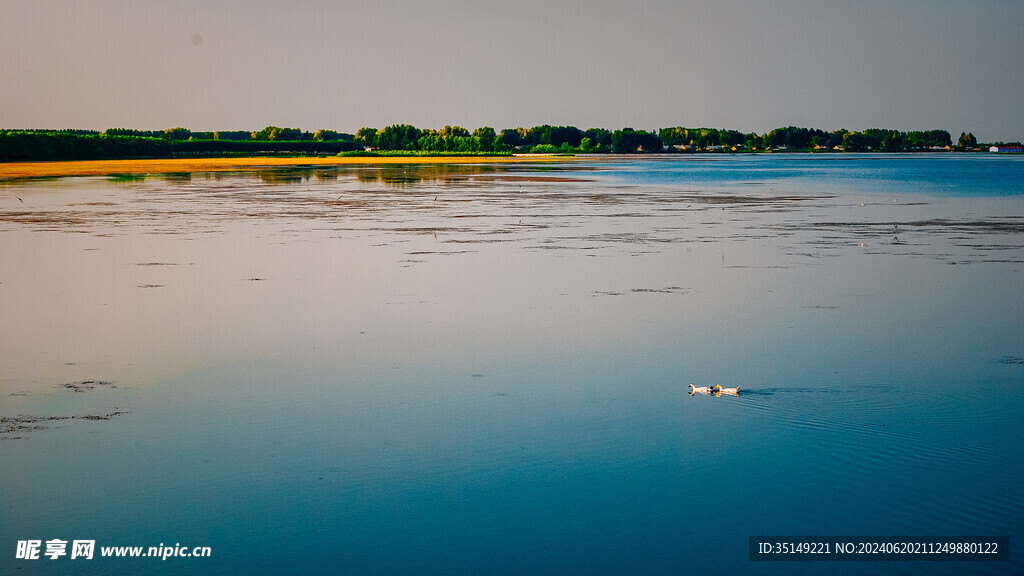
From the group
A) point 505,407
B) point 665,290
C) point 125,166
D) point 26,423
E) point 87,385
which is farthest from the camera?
point 125,166

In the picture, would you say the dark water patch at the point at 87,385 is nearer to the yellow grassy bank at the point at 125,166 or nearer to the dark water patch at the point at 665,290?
the dark water patch at the point at 665,290

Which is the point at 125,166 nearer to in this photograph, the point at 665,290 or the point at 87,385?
the point at 665,290

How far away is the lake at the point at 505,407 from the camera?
6520 millimetres

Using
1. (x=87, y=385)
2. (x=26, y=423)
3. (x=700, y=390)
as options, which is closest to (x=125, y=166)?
(x=87, y=385)

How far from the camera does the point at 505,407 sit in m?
9.22

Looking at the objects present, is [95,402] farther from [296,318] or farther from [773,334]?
[773,334]

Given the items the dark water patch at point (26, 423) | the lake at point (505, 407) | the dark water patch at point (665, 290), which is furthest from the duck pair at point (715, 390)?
the dark water patch at point (665, 290)

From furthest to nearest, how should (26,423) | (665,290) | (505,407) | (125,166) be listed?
(125,166) < (665,290) < (505,407) < (26,423)

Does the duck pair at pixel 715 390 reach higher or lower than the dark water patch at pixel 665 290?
lower

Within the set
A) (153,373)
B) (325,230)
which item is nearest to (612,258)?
(325,230)

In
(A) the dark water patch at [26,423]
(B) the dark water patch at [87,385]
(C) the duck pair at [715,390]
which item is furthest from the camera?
(B) the dark water patch at [87,385]

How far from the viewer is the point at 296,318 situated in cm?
1345

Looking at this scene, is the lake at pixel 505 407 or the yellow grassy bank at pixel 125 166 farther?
the yellow grassy bank at pixel 125 166

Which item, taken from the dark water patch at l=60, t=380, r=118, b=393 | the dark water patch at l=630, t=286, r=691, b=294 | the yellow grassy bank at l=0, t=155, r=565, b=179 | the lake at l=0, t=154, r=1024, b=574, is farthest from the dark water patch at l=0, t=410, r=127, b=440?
the yellow grassy bank at l=0, t=155, r=565, b=179
